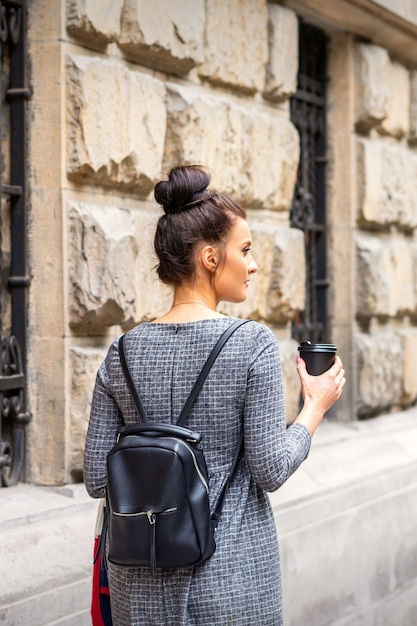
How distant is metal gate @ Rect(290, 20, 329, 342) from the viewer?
19.4ft

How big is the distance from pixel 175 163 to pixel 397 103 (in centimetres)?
229

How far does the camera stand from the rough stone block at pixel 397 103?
633 centimetres

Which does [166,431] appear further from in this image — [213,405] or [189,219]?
[189,219]

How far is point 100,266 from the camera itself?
158 inches

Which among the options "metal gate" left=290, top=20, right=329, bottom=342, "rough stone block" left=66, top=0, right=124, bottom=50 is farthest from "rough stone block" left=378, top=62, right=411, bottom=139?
"rough stone block" left=66, top=0, right=124, bottom=50

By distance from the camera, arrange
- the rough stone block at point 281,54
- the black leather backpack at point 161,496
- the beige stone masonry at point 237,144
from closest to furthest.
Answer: the black leather backpack at point 161,496 → the beige stone masonry at point 237,144 → the rough stone block at point 281,54

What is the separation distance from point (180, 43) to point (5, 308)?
1.25 meters

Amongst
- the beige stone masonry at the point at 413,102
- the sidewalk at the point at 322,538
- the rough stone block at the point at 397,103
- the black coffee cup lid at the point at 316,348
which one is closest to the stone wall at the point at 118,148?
the sidewalk at the point at 322,538

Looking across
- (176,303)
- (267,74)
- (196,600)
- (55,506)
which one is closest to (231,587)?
(196,600)

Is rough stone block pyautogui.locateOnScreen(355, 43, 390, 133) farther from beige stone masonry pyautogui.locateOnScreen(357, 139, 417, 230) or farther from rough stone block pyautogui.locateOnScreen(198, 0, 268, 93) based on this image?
rough stone block pyautogui.locateOnScreen(198, 0, 268, 93)

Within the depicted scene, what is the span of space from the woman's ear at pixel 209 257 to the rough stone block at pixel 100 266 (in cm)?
135

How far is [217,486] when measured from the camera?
2.55 m

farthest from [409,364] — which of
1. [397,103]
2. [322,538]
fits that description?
[322,538]

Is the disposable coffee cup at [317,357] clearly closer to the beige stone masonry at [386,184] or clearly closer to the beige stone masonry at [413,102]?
the beige stone masonry at [386,184]
